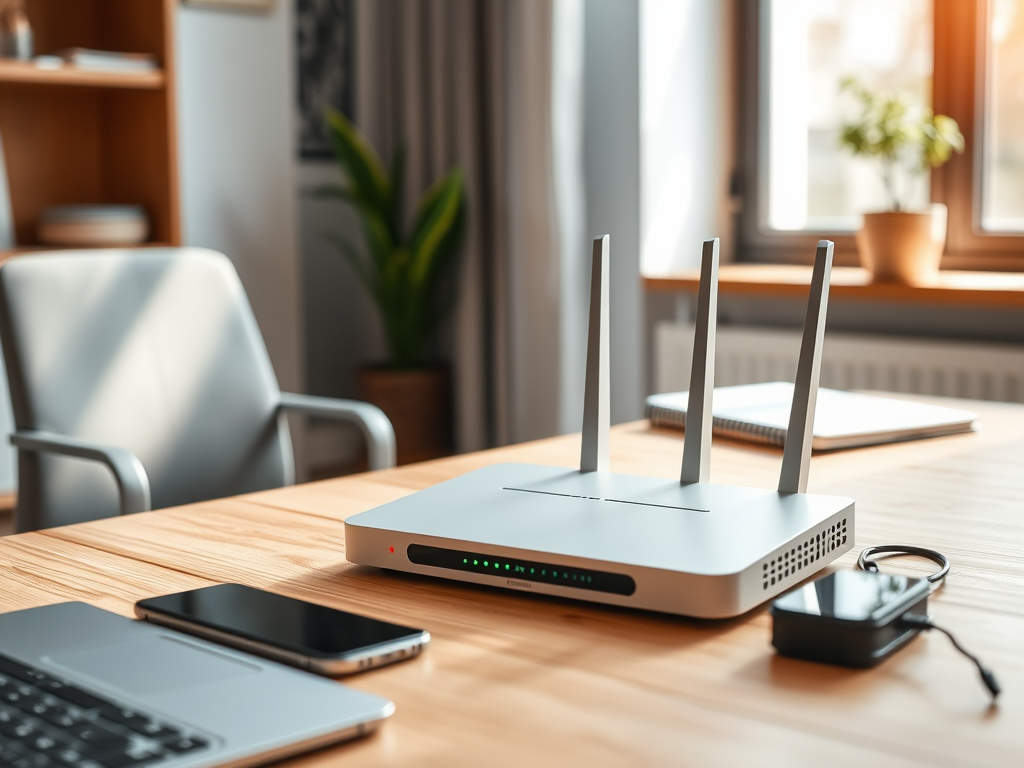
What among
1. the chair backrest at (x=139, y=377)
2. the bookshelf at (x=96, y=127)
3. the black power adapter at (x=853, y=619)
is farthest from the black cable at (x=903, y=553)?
the bookshelf at (x=96, y=127)

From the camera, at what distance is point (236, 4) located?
3.23m

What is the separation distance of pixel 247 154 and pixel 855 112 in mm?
1616

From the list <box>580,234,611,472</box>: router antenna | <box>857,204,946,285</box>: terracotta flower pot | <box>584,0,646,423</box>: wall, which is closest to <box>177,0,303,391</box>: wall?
<box>584,0,646,423</box>: wall

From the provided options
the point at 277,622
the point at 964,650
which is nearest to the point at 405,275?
the point at 277,622

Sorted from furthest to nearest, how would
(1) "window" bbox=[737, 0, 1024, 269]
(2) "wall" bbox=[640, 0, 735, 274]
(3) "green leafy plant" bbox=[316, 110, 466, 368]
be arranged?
(3) "green leafy plant" bbox=[316, 110, 466, 368] → (2) "wall" bbox=[640, 0, 735, 274] → (1) "window" bbox=[737, 0, 1024, 269]

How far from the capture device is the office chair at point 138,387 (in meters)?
1.61

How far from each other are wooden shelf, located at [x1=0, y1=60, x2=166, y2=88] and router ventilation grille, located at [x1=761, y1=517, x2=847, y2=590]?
2.28 meters

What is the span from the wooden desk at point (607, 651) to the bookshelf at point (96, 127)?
1.88 metres

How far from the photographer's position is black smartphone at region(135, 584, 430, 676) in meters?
0.69

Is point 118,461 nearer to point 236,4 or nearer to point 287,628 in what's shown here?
point 287,628

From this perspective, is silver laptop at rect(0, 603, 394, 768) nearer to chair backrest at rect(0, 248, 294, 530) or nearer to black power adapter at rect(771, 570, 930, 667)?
black power adapter at rect(771, 570, 930, 667)

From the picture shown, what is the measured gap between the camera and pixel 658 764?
0.57m

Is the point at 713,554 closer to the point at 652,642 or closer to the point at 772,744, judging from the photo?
the point at 652,642

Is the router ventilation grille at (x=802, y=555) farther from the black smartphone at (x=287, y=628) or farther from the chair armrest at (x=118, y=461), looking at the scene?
the chair armrest at (x=118, y=461)
